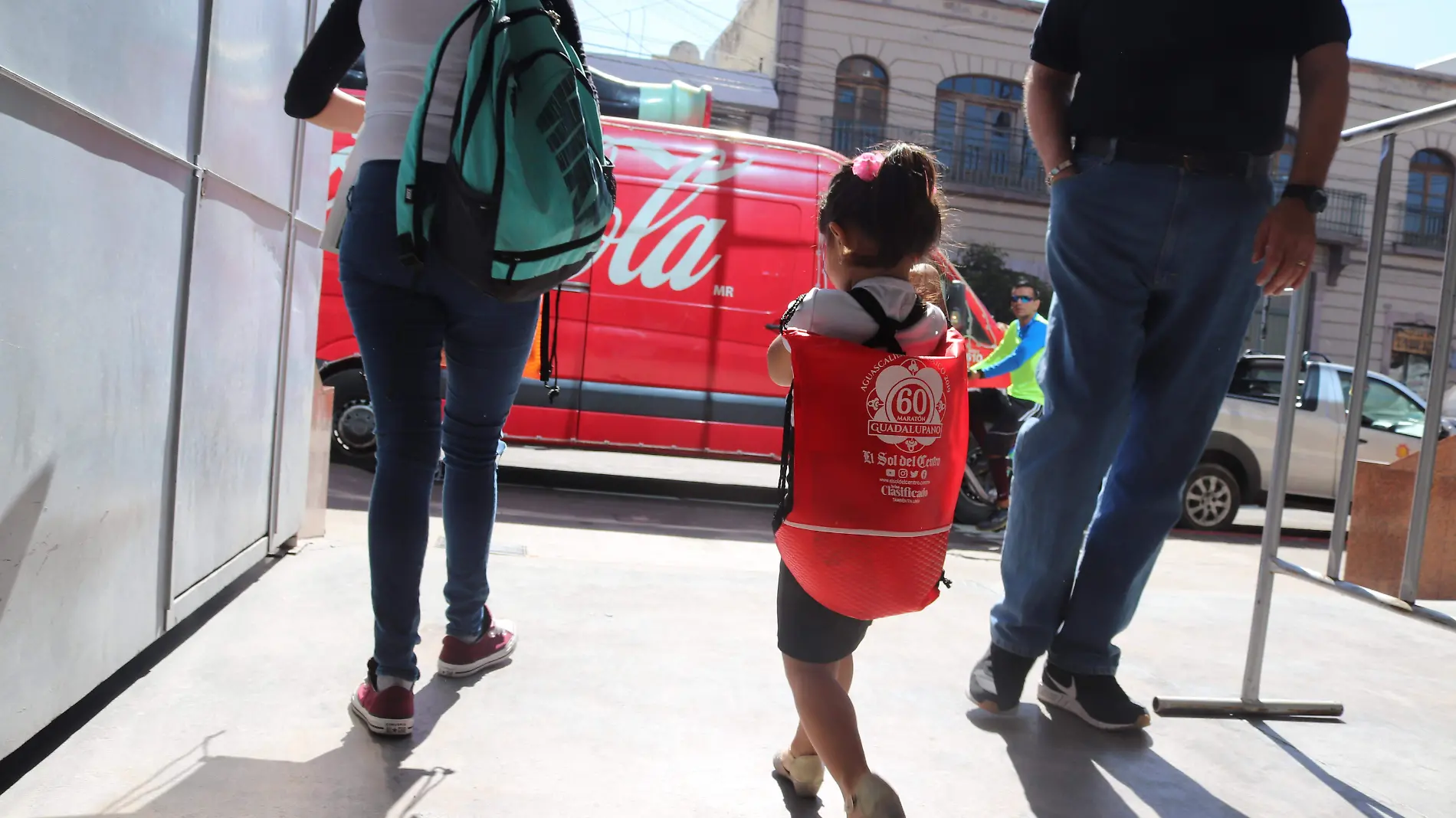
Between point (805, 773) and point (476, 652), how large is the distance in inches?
37.2

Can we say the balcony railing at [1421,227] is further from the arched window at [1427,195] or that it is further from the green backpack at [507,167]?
the green backpack at [507,167]

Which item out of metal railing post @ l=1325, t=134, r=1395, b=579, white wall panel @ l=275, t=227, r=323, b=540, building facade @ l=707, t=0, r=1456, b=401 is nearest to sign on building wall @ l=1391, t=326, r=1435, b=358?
building facade @ l=707, t=0, r=1456, b=401

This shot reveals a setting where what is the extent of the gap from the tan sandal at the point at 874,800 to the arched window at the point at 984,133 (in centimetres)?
2328

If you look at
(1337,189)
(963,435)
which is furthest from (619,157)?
(1337,189)

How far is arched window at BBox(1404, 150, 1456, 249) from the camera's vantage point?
2519 centimetres

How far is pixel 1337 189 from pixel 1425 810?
26.0 metres

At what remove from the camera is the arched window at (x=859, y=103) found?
2320 centimetres

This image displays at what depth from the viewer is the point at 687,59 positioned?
79.5ft

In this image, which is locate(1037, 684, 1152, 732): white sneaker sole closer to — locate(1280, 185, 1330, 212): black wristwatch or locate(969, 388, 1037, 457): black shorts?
locate(1280, 185, 1330, 212): black wristwatch

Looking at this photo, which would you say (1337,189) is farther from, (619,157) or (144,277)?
(144,277)

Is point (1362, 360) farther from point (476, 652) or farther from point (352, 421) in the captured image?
point (352, 421)

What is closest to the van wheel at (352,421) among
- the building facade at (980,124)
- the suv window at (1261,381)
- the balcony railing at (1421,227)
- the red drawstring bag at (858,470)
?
the red drawstring bag at (858,470)

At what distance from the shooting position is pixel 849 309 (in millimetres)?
1900

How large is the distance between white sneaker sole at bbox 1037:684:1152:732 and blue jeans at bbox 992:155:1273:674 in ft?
0.25
